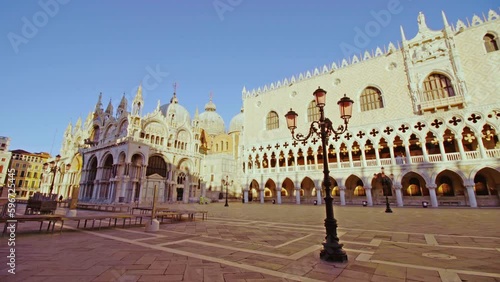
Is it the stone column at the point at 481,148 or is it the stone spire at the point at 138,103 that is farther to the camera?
the stone spire at the point at 138,103

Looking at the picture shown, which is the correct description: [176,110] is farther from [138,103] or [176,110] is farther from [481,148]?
[481,148]

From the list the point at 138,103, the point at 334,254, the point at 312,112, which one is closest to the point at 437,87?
the point at 312,112

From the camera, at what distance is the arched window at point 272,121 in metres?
32.9

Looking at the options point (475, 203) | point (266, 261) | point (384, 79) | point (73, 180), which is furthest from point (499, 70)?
point (73, 180)

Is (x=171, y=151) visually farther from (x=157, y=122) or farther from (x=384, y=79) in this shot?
(x=384, y=79)

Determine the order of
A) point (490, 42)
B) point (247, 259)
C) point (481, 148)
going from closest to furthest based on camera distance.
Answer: point (247, 259) → point (481, 148) → point (490, 42)

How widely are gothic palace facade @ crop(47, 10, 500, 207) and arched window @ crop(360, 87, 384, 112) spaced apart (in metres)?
0.12

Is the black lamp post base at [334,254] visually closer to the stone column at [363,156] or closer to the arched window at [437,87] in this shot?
the stone column at [363,156]

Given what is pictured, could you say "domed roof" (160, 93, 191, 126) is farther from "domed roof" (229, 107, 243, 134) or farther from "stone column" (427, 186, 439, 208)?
"stone column" (427, 186, 439, 208)

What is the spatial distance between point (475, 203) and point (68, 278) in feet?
88.9

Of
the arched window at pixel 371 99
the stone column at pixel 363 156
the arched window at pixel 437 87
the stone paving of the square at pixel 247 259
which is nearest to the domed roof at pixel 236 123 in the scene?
the arched window at pixel 371 99

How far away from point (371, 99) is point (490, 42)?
35.5 ft

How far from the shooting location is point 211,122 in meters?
56.5

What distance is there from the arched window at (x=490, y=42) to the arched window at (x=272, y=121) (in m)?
22.8
